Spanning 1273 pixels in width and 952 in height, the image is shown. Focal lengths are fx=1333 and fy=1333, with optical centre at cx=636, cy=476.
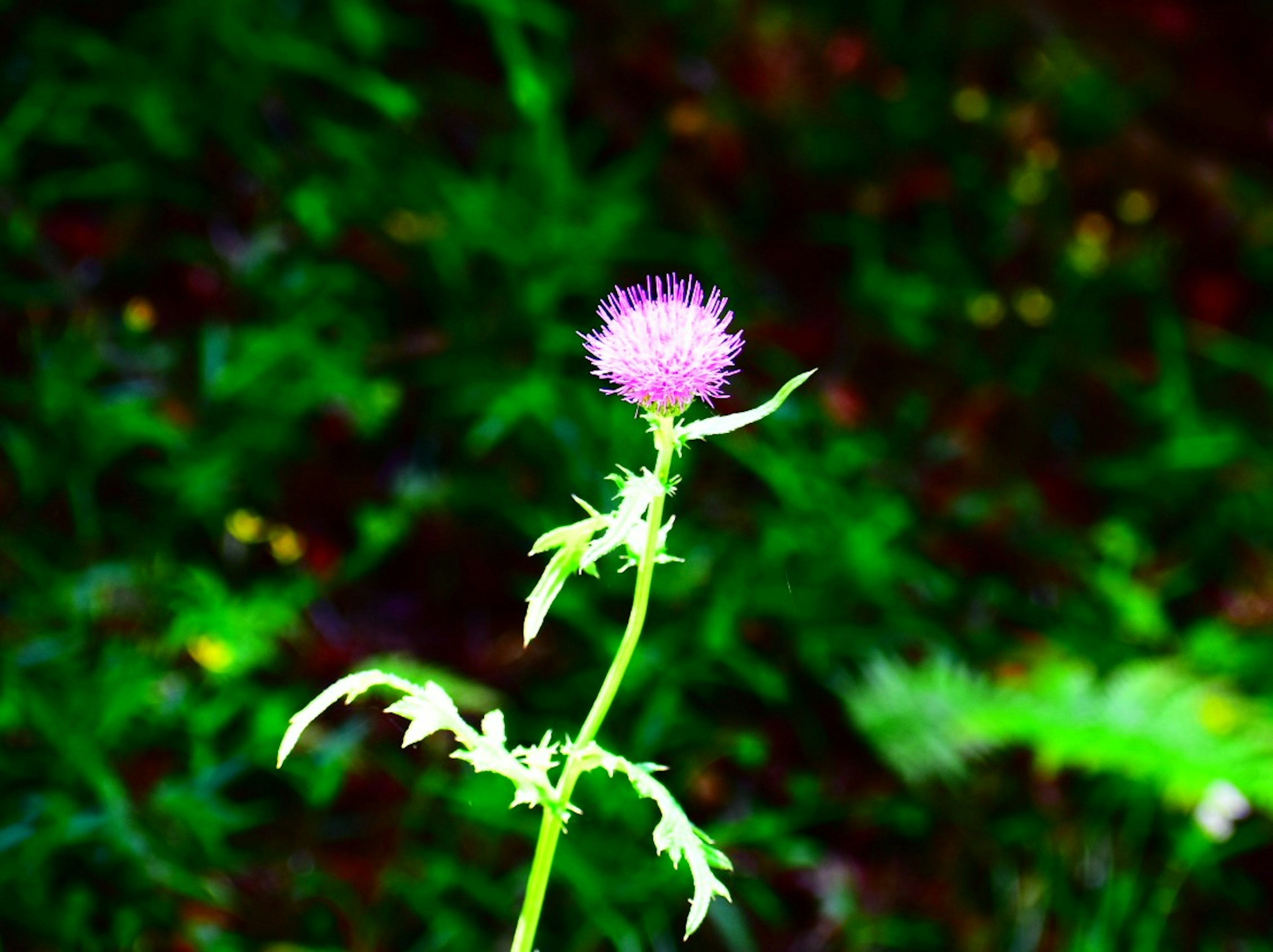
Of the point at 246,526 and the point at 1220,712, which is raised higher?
the point at 1220,712

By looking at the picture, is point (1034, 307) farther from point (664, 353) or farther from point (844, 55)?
point (664, 353)

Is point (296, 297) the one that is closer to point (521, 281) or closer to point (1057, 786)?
point (521, 281)

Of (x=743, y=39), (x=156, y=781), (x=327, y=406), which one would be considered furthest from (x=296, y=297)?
(x=743, y=39)

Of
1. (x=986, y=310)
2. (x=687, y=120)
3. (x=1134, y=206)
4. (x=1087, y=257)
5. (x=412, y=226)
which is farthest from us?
(x=1134, y=206)

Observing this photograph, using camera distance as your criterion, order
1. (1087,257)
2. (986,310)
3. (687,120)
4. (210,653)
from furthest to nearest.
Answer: (1087,257) < (986,310) < (687,120) < (210,653)

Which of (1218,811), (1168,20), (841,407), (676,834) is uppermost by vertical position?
(1168,20)

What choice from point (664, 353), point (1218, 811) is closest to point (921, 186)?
point (1218, 811)

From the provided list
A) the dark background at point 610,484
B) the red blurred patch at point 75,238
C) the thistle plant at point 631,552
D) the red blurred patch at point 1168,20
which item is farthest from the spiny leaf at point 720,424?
the red blurred patch at point 1168,20

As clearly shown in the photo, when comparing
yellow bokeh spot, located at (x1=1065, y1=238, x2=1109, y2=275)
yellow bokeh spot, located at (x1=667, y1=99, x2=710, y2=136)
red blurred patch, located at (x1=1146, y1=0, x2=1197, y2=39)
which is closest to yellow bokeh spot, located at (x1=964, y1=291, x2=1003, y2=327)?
yellow bokeh spot, located at (x1=1065, y1=238, x2=1109, y2=275)
